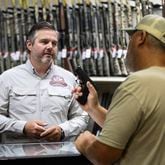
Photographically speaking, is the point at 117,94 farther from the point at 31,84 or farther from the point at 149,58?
the point at 31,84

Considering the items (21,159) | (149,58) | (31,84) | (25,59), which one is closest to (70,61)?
→ (25,59)

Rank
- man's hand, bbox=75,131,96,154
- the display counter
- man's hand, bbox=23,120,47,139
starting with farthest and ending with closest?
man's hand, bbox=23,120,47,139 → the display counter → man's hand, bbox=75,131,96,154

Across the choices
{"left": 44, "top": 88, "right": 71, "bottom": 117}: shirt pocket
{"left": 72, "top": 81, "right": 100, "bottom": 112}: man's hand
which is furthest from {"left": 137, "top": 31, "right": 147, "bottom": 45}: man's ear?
{"left": 44, "top": 88, "right": 71, "bottom": 117}: shirt pocket

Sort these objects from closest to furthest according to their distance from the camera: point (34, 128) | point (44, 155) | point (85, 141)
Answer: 1. point (85, 141)
2. point (44, 155)
3. point (34, 128)

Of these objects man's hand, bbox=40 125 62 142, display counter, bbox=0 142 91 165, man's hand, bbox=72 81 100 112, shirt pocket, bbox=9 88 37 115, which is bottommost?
man's hand, bbox=40 125 62 142

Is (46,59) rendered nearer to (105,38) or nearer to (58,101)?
(58,101)

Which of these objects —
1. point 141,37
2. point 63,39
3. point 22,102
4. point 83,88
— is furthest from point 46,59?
point 141,37

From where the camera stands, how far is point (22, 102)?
2.77 metres

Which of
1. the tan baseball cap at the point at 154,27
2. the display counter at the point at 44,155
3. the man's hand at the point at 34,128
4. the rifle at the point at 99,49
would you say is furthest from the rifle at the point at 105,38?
the tan baseball cap at the point at 154,27

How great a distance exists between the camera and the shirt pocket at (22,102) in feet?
9.09

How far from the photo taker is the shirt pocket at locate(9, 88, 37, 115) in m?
2.77

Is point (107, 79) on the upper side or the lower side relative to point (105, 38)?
lower

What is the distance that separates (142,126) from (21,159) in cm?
64

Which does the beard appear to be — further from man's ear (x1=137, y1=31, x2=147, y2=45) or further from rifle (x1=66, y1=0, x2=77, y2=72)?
man's ear (x1=137, y1=31, x2=147, y2=45)
